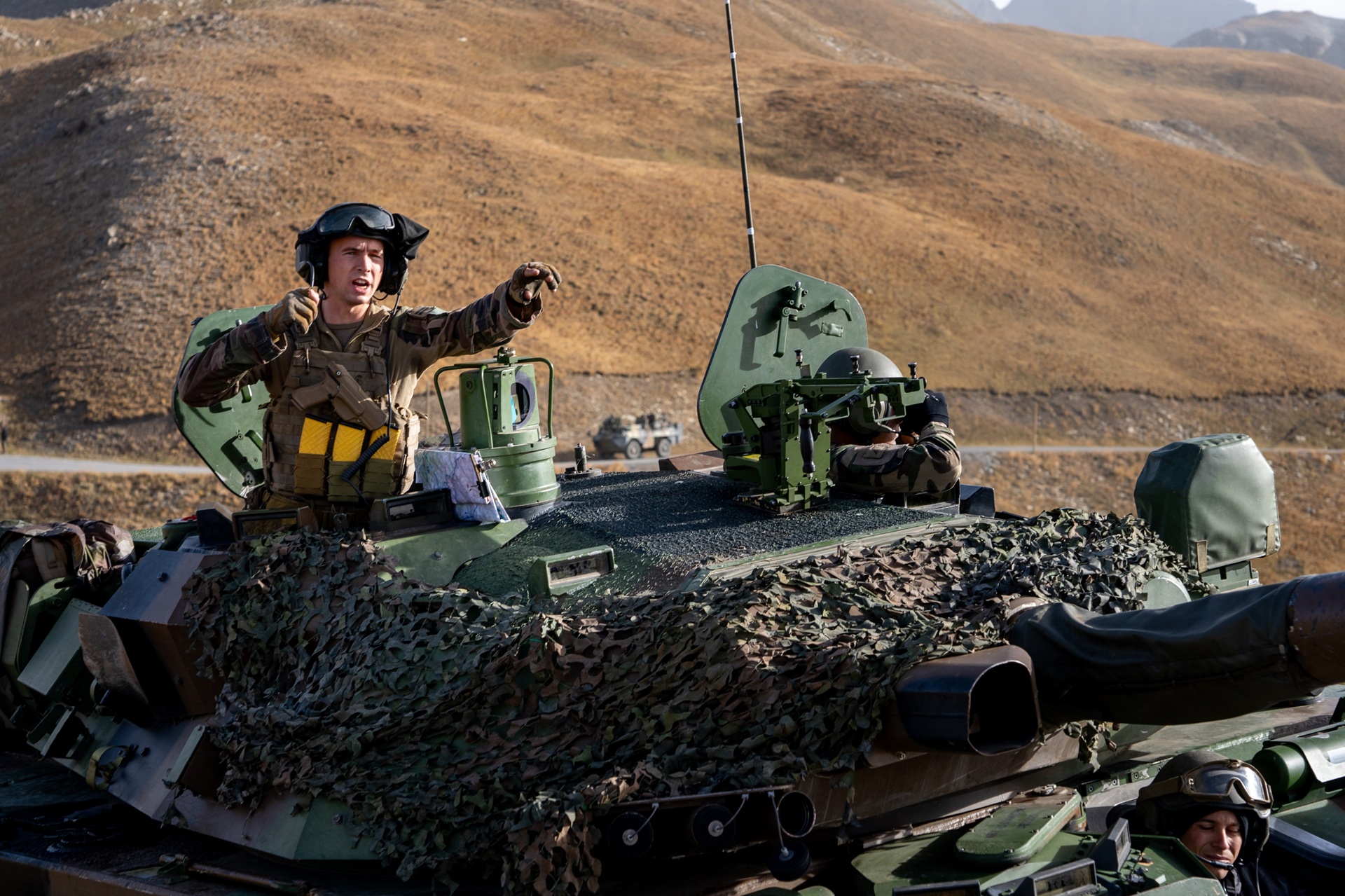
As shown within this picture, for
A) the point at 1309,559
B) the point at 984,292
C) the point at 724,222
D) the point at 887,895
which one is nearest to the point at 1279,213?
the point at 984,292

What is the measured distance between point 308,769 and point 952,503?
344cm

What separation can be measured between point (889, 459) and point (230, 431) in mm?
4662

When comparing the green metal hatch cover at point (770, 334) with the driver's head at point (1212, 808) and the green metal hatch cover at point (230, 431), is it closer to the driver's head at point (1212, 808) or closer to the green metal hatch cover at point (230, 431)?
the green metal hatch cover at point (230, 431)

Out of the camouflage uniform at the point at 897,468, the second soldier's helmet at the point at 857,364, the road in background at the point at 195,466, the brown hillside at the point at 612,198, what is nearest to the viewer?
the camouflage uniform at the point at 897,468

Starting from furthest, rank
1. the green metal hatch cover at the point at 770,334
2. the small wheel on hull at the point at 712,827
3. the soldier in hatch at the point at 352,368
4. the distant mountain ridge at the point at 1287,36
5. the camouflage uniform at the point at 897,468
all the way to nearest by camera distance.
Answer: the distant mountain ridge at the point at 1287,36, the green metal hatch cover at the point at 770,334, the soldier in hatch at the point at 352,368, the camouflage uniform at the point at 897,468, the small wheel on hull at the point at 712,827

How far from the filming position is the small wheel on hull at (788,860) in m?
4.32

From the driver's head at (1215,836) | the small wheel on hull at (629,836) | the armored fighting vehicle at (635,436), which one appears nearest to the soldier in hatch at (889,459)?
the driver's head at (1215,836)

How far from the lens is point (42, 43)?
7306 centimetres

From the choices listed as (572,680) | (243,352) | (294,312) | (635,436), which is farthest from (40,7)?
(572,680)

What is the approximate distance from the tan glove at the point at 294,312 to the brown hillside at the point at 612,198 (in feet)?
111

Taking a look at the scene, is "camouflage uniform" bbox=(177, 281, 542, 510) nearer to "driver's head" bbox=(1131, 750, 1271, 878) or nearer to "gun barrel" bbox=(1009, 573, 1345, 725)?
"gun barrel" bbox=(1009, 573, 1345, 725)

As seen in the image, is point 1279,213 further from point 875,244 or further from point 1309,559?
point 1309,559

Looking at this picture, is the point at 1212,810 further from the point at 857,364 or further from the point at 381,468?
the point at 381,468

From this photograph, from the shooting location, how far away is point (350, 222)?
6.76 meters
